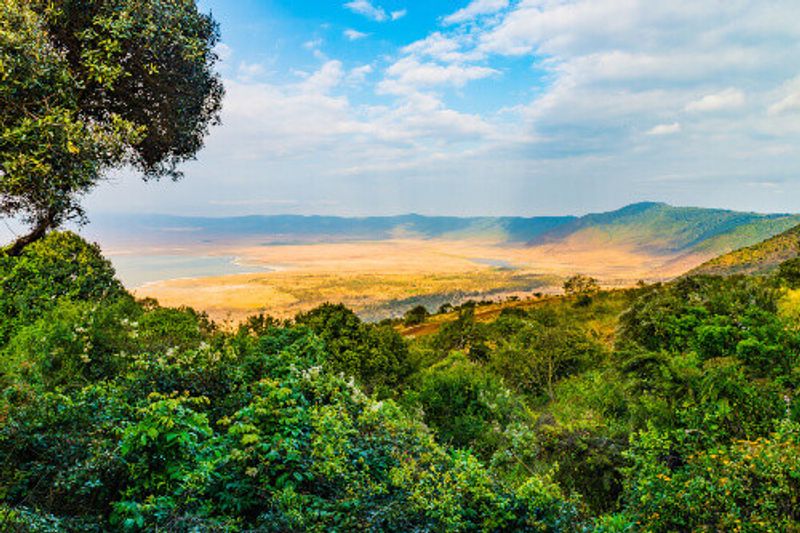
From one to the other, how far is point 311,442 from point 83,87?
676 cm

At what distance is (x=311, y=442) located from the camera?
5.54 m

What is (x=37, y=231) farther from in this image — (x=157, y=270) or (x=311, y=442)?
(x=157, y=270)

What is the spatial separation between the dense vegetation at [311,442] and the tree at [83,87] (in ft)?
10.5

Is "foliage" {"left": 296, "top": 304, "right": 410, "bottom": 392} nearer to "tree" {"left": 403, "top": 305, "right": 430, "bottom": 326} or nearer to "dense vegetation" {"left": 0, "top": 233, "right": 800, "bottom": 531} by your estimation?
"dense vegetation" {"left": 0, "top": 233, "right": 800, "bottom": 531}

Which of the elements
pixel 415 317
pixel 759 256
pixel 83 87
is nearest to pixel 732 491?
pixel 83 87

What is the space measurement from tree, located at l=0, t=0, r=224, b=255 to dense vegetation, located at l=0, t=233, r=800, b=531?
320 cm

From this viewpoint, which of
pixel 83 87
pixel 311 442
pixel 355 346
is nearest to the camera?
pixel 311 442

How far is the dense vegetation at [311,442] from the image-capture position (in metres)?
4.68

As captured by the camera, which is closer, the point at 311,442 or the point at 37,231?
the point at 311,442

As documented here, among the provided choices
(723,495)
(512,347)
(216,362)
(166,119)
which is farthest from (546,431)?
(512,347)

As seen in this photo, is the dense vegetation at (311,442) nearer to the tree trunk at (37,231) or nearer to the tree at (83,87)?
the tree trunk at (37,231)

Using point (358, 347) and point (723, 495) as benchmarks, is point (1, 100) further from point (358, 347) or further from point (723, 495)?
point (723, 495)

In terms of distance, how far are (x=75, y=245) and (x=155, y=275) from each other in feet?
320

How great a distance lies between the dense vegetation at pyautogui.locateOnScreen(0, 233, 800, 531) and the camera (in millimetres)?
4680
